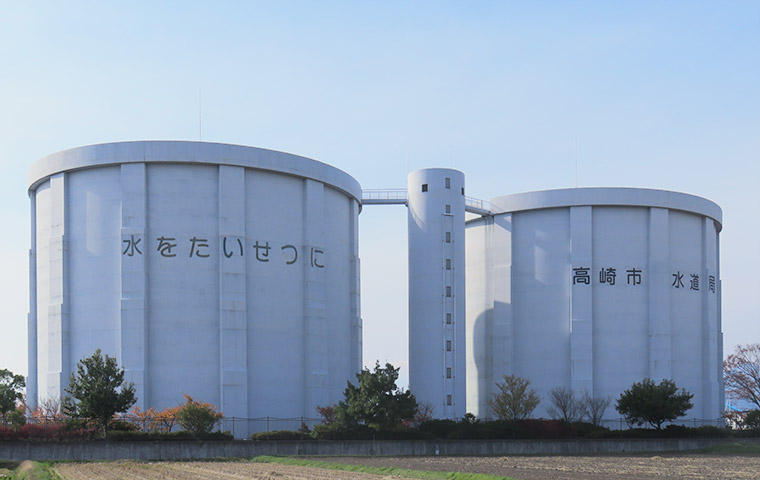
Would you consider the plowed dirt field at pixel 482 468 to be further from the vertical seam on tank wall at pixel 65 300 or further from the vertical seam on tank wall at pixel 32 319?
the vertical seam on tank wall at pixel 32 319

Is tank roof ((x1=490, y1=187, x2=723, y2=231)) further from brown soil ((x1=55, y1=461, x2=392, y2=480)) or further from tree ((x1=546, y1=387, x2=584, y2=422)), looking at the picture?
brown soil ((x1=55, y1=461, x2=392, y2=480))

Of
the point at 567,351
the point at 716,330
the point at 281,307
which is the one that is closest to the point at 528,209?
the point at 567,351

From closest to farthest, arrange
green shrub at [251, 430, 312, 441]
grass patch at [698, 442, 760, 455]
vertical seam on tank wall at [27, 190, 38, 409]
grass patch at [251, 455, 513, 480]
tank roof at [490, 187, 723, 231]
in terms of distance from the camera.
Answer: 1. grass patch at [251, 455, 513, 480]
2. green shrub at [251, 430, 312, 441]
3. grass patch at [698, 442, 760, 455]
4. vertical seam on tank wall at [27, 190, 38, 409]
5. tank roof at [490, 187, 723, 231]

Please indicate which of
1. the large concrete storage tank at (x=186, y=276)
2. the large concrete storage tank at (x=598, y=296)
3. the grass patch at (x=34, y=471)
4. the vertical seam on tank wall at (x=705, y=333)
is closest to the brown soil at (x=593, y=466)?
the grass patch at (x=34, y=471)

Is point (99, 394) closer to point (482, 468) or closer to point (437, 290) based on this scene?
point (482, 468)

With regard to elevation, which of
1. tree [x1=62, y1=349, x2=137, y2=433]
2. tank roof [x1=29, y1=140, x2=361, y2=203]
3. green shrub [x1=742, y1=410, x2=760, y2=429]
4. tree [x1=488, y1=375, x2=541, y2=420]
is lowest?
green shrub [x1=742, y1=410, x2=760, y2=429]

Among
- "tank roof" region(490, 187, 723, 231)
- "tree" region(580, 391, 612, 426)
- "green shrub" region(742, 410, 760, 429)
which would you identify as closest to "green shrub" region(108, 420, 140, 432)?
"tree" region(580, 391, 612, 426)

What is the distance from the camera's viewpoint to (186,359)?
6272 centimetres

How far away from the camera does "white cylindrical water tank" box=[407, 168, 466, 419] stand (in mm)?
73312

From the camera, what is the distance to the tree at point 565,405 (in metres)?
76.4

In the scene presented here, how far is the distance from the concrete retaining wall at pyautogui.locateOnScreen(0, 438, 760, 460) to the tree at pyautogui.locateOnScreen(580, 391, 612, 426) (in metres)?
12.9

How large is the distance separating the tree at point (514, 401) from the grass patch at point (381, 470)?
27398mm

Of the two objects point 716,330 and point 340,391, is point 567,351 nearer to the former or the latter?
point 716,330

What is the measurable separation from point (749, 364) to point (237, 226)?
58827 mm
